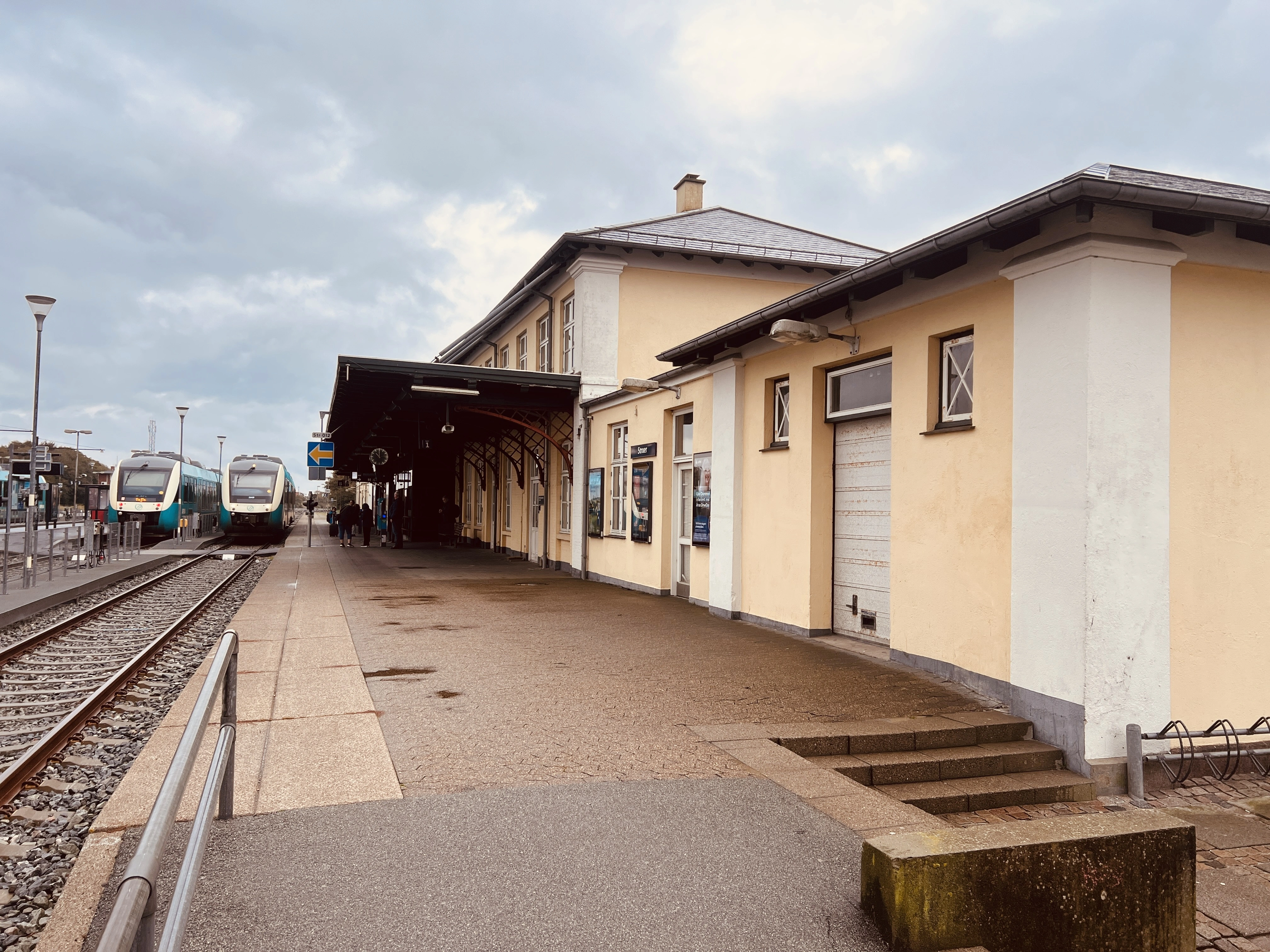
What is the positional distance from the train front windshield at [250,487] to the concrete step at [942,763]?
28.6 meters

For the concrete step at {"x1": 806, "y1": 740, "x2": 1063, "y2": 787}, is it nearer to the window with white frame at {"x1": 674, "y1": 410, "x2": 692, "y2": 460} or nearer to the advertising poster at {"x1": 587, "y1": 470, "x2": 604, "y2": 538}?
the window with white frame at {"x1": 674, "y1": 410, "x2": 692, "y2": 460}

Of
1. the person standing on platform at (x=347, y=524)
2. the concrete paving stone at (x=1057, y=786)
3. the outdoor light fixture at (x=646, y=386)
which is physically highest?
the outdoor light fixture at (x=646, y=386)

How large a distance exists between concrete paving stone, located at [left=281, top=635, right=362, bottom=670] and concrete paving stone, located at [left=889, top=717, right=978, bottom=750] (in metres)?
4.49

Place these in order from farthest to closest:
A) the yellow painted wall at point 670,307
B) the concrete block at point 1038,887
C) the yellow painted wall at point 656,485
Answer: the yellow painted wall at point 670,307
the yellow painted wall at point 656,485
the concrete block at point 1038,887

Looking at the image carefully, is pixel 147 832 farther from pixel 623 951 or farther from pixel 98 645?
pixel 98 645

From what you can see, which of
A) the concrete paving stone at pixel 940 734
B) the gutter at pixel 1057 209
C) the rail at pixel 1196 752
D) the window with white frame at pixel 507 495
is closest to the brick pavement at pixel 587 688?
the concrete paving stone at pixel 940 734

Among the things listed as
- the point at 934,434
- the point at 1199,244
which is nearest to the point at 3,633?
the point at 934,434

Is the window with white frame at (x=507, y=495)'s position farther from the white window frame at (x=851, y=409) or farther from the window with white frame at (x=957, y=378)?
A: the window with white frame at (x=957, y=378)

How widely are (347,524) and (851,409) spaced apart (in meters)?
23.3

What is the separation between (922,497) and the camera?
25.0 ft

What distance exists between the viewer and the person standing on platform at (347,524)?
1150 inches

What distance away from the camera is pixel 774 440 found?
1047 centimetres

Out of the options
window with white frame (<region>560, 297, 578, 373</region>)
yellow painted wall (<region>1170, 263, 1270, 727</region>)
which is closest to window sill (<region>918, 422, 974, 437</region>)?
yellow painted wall (<region>1170, 263, 1270, 727</region>)

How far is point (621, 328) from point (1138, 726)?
13.0m
